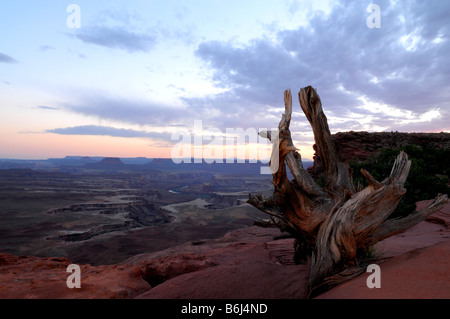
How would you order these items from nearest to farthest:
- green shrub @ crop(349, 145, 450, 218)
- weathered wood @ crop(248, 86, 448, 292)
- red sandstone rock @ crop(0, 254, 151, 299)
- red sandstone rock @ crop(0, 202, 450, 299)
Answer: red sandstone rock @ crop(0, 202, 450, 299) < weathered wood @ crop(248, 86, 448, 292) < red sandstone rock @ crop(0, 254, 151, 299) < green shrub @ crop(349, 145, 450, 218)

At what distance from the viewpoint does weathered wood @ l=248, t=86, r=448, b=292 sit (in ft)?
13.7

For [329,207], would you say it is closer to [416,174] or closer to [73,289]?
[73,289]

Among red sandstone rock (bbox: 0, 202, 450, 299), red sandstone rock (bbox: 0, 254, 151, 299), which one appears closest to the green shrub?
red sandstone rock (bbox: 0, 202, 450, 299)

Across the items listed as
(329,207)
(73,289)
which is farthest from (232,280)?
(73,289)

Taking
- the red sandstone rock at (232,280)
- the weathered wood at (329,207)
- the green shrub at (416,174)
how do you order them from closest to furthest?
the red sandstone rock at (232,280) < the weathered wood at (329,207) < the green shrub at (416,174)

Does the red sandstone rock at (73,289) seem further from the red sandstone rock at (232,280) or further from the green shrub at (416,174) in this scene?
the green shrub at (416,174)

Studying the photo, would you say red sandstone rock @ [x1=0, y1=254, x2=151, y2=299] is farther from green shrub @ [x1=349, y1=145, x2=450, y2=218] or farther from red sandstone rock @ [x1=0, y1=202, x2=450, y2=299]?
green shrub @ [x1=349, y1=145, x2=450, y2=218]

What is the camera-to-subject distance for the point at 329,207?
5.07 meters

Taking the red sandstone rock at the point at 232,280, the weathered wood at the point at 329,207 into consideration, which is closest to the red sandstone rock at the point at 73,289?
the red sandstone rock at the point at 232,280

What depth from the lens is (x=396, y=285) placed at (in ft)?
10.1

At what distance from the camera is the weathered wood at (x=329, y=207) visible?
4180mm

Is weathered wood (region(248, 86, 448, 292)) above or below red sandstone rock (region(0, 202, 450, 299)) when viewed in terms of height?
above
